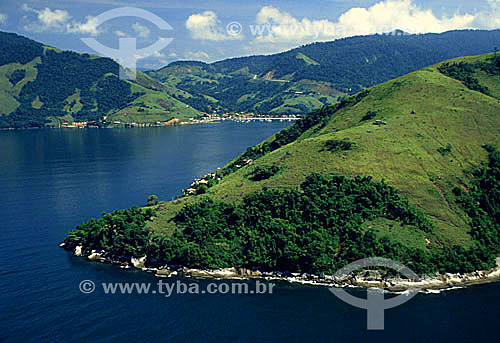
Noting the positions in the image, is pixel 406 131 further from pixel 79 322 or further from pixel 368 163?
pixel 79 322

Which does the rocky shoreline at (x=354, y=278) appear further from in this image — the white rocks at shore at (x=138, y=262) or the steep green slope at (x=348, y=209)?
the steep green slope at (x=348, y=209)

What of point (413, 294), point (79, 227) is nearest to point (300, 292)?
point (413, 294)

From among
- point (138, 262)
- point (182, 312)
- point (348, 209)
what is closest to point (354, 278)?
point (348, 209)

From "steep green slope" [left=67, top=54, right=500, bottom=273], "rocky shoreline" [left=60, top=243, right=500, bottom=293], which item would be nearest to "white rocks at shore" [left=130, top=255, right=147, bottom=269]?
"rocky shoreline" [left=60, top=243, right=500, bottom=293]

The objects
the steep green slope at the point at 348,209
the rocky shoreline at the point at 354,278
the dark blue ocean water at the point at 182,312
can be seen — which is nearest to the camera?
the dark blue ocean water at the point at 182,312

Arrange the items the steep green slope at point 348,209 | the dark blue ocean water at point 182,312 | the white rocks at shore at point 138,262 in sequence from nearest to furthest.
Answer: the dark blue ocean water at point 182,312 → the steep green slope at point 348,209 → the white rocks at shore at point 138,262

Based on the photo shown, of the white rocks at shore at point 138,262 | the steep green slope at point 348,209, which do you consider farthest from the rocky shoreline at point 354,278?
the steep green slope at point 348,209

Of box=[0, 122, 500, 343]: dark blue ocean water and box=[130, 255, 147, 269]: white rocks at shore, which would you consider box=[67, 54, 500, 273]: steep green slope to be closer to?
box=[130, 255, 147, 269]: white rocks at shore

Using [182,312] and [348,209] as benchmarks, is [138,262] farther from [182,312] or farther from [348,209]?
[348,209]
